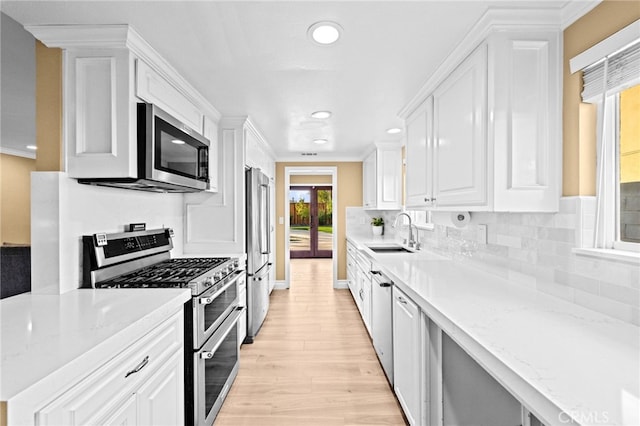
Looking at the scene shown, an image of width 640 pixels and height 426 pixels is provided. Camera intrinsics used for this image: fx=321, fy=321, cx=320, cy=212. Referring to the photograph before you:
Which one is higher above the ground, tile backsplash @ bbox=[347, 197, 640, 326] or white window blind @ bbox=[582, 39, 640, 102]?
white window blind @ bbox=[582, 39, 640, 102]

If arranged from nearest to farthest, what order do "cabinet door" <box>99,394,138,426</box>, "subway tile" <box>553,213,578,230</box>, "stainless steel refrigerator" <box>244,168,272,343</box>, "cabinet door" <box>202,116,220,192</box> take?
"cabinet door" <box>99,394,138,426</box> < "subway tile" <box>553,213,578,230</box> < "cabinet door" <box>202,116,220,192</box> < "stainless steel refrigerator" <box>244,168,272,343</box>

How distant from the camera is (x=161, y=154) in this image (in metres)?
1.83

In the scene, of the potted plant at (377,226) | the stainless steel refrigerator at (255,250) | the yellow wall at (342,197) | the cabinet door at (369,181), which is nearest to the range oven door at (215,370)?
the stainless steel refrigerator at (255,250)

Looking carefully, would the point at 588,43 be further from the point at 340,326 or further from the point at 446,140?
the point at 340,326

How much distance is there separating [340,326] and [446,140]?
2460 millimetres

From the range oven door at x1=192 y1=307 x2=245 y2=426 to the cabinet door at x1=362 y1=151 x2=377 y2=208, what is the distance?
108 inches

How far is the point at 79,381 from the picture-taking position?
926 millimetres

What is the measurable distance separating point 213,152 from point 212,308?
Result: 153 cm

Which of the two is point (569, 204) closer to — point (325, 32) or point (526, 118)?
point (526, 118)

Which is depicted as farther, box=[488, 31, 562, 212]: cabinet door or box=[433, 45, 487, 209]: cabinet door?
box=[433, 45, 487, 209]: cabinet door

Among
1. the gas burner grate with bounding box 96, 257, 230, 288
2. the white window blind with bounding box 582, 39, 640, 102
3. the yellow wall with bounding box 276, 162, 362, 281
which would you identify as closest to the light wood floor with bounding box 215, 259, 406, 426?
the gas burner grate with bounding box 96, 257, 230, 288

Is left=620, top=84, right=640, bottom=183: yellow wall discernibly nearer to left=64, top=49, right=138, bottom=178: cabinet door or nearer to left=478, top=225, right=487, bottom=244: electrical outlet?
left=478, top=225, right=487, bottom=244: electrical outlet

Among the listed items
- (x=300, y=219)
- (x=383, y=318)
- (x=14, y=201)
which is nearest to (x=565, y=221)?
(x=383, y=318)

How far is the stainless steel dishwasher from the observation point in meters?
2.29
